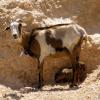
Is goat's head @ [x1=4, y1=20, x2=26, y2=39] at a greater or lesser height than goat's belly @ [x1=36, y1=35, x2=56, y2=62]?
greater

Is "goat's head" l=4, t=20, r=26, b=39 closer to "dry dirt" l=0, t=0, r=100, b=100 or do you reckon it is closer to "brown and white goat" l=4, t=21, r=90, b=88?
"brown and white goat" l=4, t=21, r=90, b=88

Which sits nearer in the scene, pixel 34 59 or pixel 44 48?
pixel 44 48

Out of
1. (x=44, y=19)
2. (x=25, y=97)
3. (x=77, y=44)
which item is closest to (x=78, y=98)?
(x=25, y=97)

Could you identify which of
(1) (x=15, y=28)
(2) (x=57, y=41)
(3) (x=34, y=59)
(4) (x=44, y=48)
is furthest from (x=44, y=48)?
(1) (x=15, y=28)

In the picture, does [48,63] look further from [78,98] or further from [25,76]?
[78,98]

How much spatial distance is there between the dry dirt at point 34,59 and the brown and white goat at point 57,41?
1.31ft

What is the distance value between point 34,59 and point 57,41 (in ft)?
2.92

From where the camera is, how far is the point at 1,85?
10281 millimetres

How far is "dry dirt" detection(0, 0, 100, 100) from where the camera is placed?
10109 mm

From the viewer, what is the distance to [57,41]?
1046cm

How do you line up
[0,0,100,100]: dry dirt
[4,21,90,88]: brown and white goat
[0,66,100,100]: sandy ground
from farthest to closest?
1. [4,21,90,88]: brown and white goat
2. [0,0,100,100]: dry dirt
3. [0,66,100,100]: sandy ground

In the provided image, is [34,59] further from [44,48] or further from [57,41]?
[57,41]

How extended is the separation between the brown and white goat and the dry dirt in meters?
0.40

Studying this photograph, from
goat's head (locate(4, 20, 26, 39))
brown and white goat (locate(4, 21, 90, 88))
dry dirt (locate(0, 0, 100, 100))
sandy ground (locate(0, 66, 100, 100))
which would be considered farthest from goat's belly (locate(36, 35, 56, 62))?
sandy ground (locate(0, 66, 100, 100))
